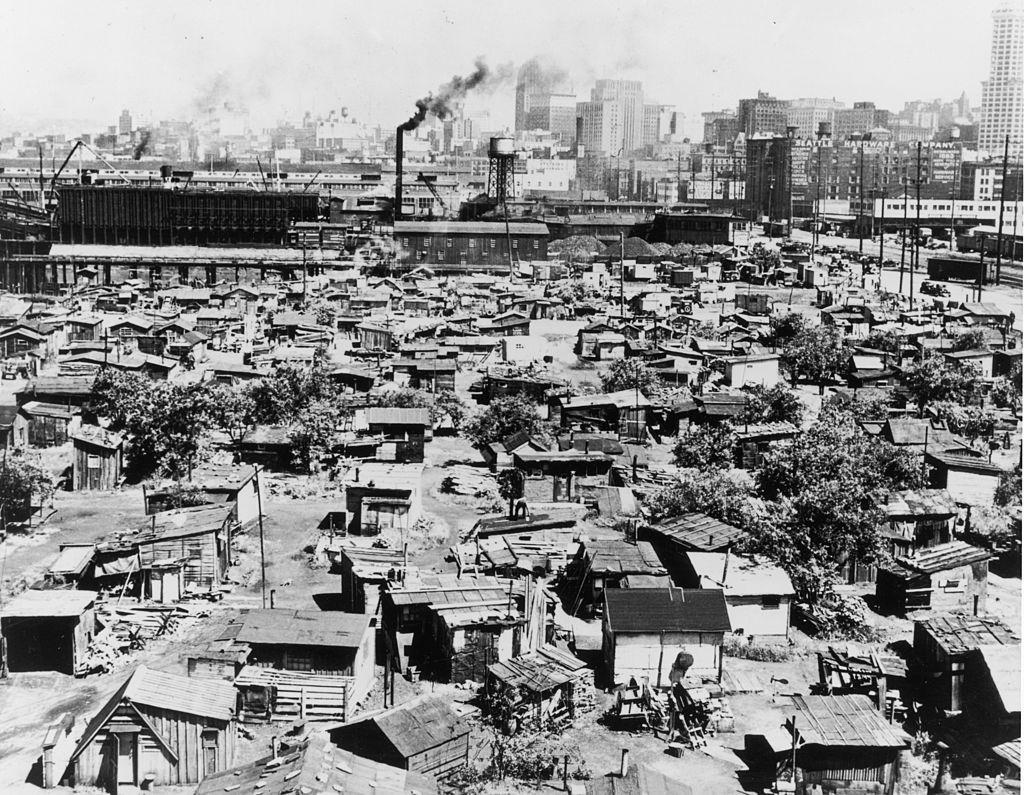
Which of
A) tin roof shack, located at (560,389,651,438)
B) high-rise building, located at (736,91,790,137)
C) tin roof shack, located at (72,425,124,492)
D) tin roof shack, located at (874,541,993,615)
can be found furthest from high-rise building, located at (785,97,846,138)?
tin roof shack, located at (874,541,993,615)

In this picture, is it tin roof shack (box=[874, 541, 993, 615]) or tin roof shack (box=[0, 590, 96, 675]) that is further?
tin roof shack (box=[874, 541, 993, 615])

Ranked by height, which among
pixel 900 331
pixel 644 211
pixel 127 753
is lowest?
pixel 127 753

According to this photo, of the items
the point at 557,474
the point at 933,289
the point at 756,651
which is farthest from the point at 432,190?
the point at 756,651

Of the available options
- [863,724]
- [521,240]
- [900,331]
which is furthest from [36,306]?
[863,724]

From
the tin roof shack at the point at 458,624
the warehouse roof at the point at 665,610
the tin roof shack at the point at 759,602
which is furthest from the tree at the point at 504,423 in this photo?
the warehouse roof at the point at 665,610

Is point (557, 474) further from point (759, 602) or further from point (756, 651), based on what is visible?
point (756, 651)

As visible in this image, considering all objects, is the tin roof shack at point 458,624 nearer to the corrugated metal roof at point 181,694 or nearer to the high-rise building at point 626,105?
the corrugated metal roof at point 181,694

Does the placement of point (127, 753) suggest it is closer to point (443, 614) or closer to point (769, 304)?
point (443, 614)

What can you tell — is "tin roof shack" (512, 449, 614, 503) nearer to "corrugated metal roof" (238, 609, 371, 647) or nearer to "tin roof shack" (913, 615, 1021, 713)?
"corrugated metal roof" (238, 609, 371, 647)
